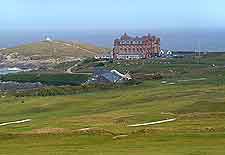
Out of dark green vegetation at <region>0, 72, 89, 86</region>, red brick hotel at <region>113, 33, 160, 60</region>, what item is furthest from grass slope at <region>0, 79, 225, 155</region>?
red brick hotel at <region>113, 33, 160, 60</region>

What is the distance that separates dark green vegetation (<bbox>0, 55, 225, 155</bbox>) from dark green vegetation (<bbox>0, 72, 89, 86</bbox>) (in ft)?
77.7

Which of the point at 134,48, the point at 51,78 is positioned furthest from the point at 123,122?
the point at 134,48

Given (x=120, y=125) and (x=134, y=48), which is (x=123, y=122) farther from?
(x=134, y=48)

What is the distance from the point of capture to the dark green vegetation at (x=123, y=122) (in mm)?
28609

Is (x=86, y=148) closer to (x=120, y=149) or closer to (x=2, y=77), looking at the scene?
(x=120, y=149)

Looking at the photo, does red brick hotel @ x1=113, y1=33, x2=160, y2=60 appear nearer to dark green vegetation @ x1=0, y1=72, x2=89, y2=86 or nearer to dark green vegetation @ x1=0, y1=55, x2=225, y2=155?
dark green vegetation @ x1=0, y1=72, x2=89, y2=86

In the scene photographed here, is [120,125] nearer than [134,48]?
Yes

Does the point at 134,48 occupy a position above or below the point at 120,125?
below

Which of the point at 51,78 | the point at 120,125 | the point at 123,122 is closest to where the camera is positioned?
the point at 120,125

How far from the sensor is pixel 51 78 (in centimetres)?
12925

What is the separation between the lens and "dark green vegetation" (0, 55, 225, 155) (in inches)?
1126

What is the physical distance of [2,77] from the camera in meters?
141

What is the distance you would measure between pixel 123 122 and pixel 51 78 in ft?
278

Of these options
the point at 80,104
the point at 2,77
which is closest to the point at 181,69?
the point at 2,77
